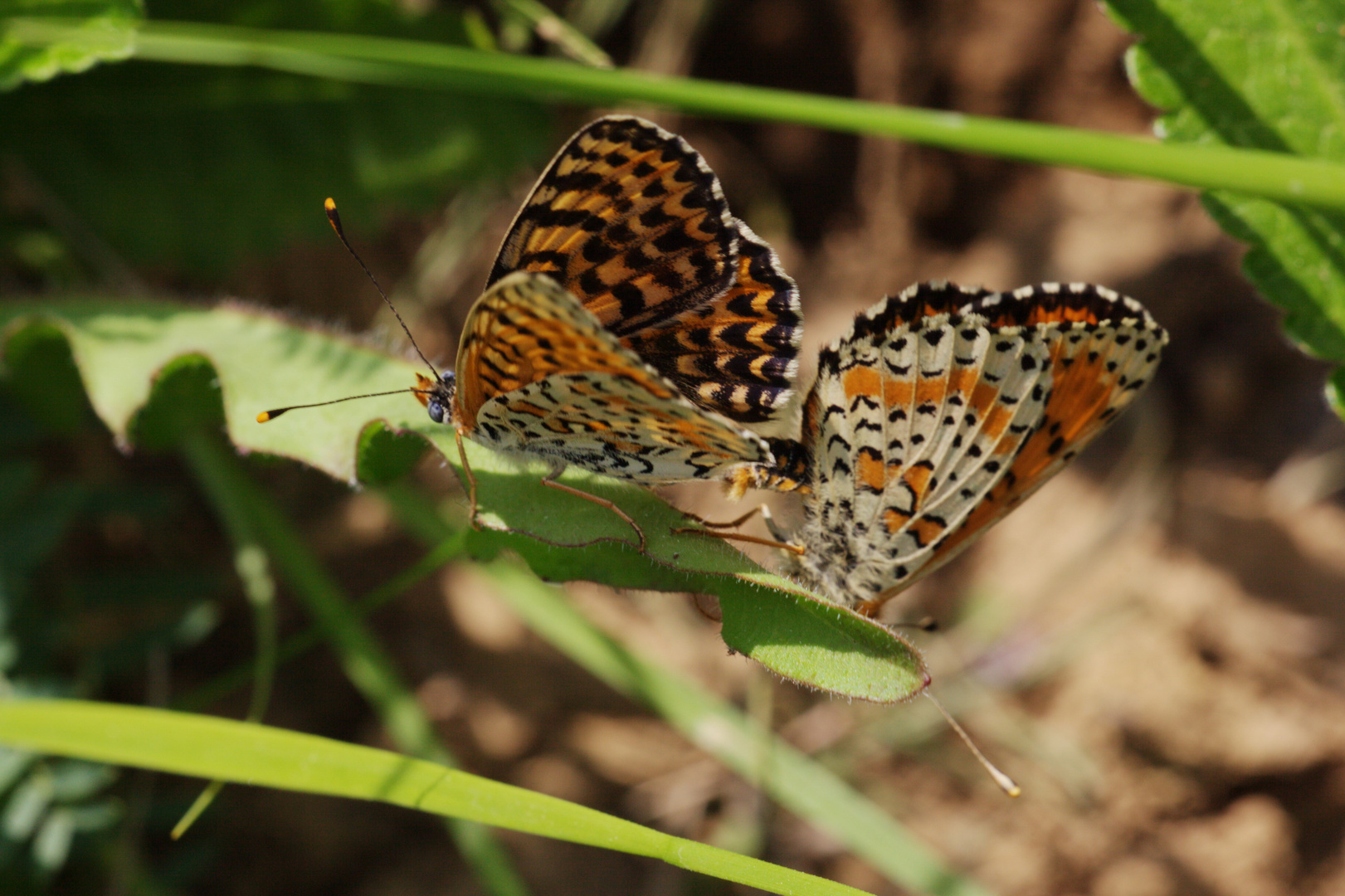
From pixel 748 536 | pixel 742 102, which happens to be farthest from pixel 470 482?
pixel 742 102

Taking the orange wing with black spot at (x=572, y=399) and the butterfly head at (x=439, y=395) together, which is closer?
the orange wing with black spot at (x=572, y=399)

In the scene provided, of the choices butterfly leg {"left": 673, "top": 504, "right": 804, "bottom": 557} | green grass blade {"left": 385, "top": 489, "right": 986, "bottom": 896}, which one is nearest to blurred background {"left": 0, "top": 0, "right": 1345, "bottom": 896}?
green grass blade {"left": 385, "top": 489, "right": 986, "bottom": 896}

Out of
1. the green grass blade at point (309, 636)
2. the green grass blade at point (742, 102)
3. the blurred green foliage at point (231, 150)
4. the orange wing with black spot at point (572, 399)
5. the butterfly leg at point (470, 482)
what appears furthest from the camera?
the blurred green foliage at point (231, 150)

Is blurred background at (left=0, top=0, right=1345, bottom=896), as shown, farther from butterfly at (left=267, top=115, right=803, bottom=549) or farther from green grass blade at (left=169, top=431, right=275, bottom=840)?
butterfly at (left=267, top=115, right=803, bottom=549)

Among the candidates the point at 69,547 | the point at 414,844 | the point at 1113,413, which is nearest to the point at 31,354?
the point at 69,547

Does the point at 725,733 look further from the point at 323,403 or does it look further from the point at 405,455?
the point at 323,403

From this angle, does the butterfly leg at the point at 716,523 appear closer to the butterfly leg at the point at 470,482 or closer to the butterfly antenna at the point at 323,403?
the butterfly leg at the point at 470,482

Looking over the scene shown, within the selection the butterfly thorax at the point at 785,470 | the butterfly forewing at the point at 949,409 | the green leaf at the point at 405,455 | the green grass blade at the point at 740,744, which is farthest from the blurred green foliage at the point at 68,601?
the butterfly forewing at the point at 949,409
